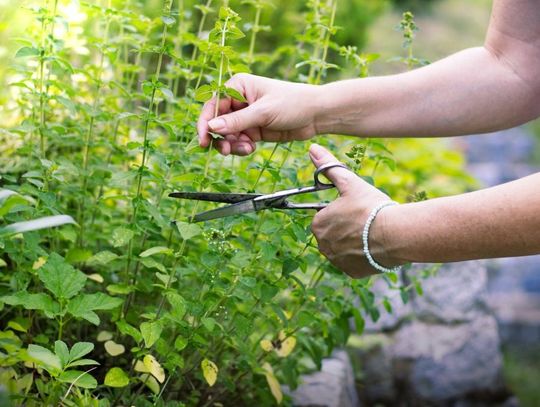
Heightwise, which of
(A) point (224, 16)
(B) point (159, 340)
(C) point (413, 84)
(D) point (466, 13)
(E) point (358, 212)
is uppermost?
(A) point (224, 16)

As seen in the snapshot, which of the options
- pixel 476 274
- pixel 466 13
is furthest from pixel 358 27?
pixel 466 13

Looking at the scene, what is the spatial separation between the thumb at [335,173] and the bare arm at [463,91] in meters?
0.23

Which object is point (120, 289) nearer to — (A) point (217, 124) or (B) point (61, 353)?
(B) point (61, 353)

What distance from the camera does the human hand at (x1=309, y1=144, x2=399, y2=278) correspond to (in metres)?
1.64

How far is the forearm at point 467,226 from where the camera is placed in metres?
1.52

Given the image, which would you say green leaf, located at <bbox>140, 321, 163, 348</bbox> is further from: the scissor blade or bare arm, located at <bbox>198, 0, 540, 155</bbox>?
bare arm, located at <bbox>198, 0, 540, 155</bbox>

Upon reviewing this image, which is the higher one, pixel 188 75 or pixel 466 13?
pixel 188 75

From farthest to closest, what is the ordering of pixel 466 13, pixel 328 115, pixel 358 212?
pixel 466 13, pixel 328 115, pixel 358 212

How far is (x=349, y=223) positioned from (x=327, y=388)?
42.1 inches

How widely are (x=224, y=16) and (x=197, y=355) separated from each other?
915 millimetres

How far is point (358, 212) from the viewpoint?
1.64 m

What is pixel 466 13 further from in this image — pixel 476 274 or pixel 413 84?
pixel 413 84

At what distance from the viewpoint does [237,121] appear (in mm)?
1755

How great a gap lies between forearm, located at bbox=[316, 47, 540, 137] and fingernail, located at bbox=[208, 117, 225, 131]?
328mm
